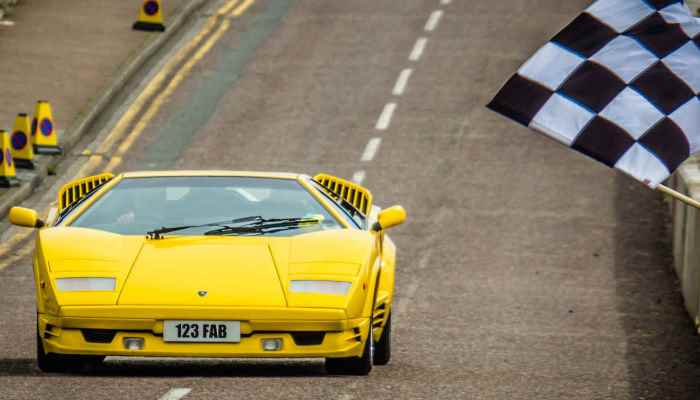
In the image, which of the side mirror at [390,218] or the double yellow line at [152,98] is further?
the double yellow line at [152,98]

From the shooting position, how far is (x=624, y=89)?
934 cm

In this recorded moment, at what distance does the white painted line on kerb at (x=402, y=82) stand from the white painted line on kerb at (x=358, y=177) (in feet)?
13.0

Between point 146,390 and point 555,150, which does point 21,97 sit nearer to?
point 555,150

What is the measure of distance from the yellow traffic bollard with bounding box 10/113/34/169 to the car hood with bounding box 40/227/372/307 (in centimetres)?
1007

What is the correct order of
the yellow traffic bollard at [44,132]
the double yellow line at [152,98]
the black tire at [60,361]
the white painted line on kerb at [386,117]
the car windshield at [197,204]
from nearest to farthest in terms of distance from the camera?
1. the black tire at [60,361]
2. the car windshield at [197,204]
3. the double yellow line at [152,98]
4. the yellow traffic bollard at [44,132]
5. the white painted line on kerb at [386,117]

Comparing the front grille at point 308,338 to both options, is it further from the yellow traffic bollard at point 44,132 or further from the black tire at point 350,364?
the yellow traffic bollard at point 44,132

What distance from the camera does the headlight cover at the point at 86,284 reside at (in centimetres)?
930

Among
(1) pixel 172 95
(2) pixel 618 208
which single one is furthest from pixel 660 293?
(1) pixel 172 95

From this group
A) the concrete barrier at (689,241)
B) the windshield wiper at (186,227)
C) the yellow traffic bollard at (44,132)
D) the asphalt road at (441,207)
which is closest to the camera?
the windshield wiper at (186,227)

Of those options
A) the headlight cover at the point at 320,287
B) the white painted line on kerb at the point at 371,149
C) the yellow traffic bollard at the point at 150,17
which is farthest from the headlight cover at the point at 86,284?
the yellow traffic bollard at the point at 150,17

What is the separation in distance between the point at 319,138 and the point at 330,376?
41.1ft

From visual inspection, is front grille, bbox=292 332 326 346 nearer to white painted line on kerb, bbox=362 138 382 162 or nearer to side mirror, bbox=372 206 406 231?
side mirror, bbox=372 206 406 231

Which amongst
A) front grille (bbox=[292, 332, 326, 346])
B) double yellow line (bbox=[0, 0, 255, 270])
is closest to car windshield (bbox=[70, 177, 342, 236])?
front grille (bbox=[292, 332, 326, 346])

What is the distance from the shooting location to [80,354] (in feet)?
30.2
